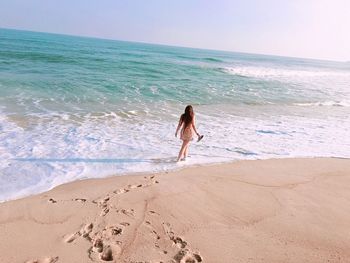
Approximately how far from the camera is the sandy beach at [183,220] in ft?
12.1

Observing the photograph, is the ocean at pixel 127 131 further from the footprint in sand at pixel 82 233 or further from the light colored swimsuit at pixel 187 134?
the footprint in sand at pixel 82 233

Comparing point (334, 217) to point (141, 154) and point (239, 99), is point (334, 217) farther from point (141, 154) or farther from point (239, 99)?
point (239, 99)

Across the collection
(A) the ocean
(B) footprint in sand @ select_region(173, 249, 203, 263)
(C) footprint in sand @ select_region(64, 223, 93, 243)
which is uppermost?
(B) footprint in sand @ select_region(173, 249, 203, 263)

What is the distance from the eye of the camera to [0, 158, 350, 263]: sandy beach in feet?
12.1

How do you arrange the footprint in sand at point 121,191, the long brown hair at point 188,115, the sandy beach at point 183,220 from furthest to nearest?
1. the long brown hair at point 188,115
2. the footprint in sand at point 121,191
3. the sandy beach at point 183,220

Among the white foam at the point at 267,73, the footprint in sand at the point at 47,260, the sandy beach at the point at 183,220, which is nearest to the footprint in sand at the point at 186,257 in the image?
the sandy beach at the point at 183,220

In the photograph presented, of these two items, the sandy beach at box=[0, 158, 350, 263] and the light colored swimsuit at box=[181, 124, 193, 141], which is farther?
the light colored swimsuit at box=[181, 124, 193, 141]

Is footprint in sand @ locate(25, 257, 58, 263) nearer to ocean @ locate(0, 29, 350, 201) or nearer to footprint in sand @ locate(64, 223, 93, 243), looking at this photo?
footprint in sand @ locate(64, 223, 93, 243)

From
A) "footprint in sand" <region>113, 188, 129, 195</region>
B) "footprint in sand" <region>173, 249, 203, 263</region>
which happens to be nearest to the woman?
"footprint in sand" <region>113, 188, 129, 195</region>

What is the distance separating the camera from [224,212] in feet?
15.5

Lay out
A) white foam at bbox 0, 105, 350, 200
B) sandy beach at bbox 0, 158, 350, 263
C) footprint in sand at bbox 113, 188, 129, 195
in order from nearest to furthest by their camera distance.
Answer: sandy beach at bbox 0, 158, 350, 263 < footprint in sand at bbox 113, 188, 129, 195 < white foam at bbox 0, 105, 350, 200

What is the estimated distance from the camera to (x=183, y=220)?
441 centimetres

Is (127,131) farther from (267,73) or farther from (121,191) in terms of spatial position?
(267,73)

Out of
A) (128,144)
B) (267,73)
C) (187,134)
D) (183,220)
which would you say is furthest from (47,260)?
(267,73)
